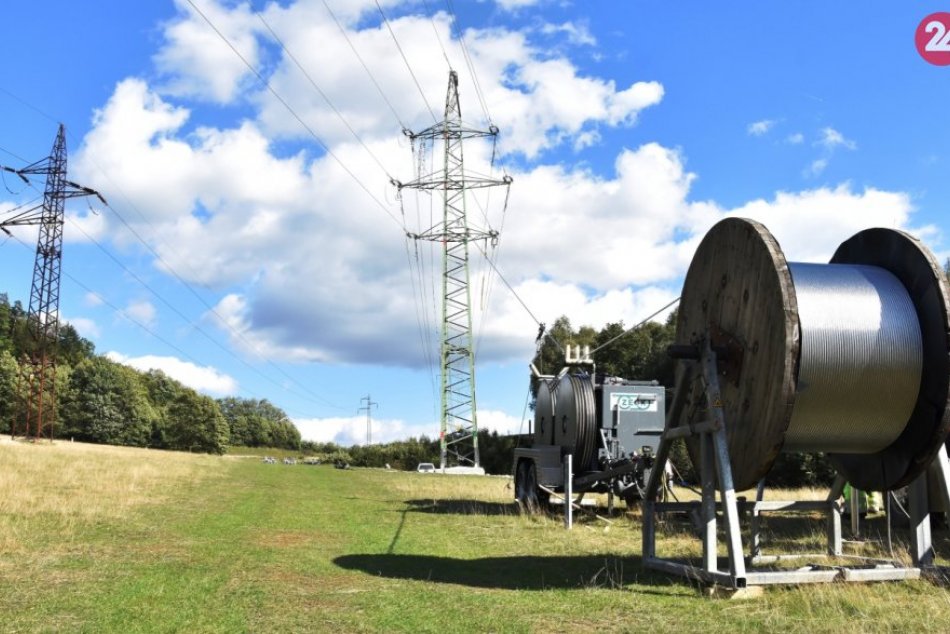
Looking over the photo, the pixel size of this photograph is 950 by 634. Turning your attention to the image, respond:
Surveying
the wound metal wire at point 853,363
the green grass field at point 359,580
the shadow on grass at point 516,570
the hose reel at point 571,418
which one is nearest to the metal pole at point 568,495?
the green grass field at point 359,580

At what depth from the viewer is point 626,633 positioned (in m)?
6.77

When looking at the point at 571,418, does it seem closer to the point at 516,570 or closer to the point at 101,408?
the point at 516,570

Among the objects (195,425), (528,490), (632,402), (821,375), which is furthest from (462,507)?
(195,425)

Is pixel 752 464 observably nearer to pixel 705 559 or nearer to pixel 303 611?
pixel 705 559

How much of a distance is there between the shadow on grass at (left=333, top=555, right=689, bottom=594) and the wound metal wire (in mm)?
2347

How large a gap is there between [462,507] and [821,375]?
42.4 feet

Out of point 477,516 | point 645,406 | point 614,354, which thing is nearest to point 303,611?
point 477,516

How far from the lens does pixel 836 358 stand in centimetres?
836

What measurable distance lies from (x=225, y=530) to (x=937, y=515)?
13388 millimetres

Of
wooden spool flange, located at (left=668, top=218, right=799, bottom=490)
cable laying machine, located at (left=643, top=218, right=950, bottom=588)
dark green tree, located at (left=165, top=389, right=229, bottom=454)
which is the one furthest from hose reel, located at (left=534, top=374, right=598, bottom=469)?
dark green tree, located at (left=165, top=389, right=229, bottom=454)

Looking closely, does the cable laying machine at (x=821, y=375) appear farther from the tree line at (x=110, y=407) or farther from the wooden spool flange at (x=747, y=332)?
the tree line at (x=110, y=407)

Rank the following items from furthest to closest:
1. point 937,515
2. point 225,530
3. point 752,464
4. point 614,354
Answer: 1. point 614,354
2. point 937,515
3. point 225,530
4. point 752,464

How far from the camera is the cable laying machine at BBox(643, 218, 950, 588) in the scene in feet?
27.0

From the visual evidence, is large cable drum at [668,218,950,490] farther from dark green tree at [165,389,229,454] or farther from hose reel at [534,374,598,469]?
dark green tree at [165,389,229,454]
